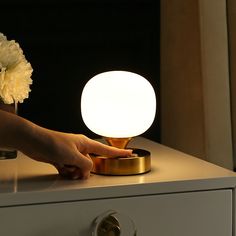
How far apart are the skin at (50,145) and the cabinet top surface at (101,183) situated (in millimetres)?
20

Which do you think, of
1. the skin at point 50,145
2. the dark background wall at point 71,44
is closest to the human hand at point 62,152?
the skin at point 50,145

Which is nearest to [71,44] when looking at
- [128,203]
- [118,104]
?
[118,104]

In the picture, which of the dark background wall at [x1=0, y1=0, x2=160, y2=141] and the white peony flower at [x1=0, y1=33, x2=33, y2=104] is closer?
the white peony flower at [x1=0, y1=33, x2=33, y2=104]

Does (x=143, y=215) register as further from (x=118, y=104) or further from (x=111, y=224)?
(x=118, y=104)

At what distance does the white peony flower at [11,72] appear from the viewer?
0.80m

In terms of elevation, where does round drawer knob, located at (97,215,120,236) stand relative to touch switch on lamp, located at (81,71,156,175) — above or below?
below

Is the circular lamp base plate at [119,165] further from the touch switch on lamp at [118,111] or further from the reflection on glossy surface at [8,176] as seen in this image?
the reflection on glossy surface at [8,176]

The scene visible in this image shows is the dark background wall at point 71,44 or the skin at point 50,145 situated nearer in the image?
the skin at point 50,145

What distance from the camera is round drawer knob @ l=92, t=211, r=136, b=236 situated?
30.8 inches

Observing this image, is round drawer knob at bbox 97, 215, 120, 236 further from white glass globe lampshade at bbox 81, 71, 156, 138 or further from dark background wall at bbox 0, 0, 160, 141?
dark background wall at bbox 0, 0, 160, 141

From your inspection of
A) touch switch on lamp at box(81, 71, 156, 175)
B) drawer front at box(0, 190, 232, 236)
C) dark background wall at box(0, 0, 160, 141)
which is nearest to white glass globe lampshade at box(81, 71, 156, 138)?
touch switch on lamp at box(81, 71, 156, 175)

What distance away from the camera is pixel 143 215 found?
812mm

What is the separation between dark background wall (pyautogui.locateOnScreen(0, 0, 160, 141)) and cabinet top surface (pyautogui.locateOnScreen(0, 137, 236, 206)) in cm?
30

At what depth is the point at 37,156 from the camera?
0.82 metres
